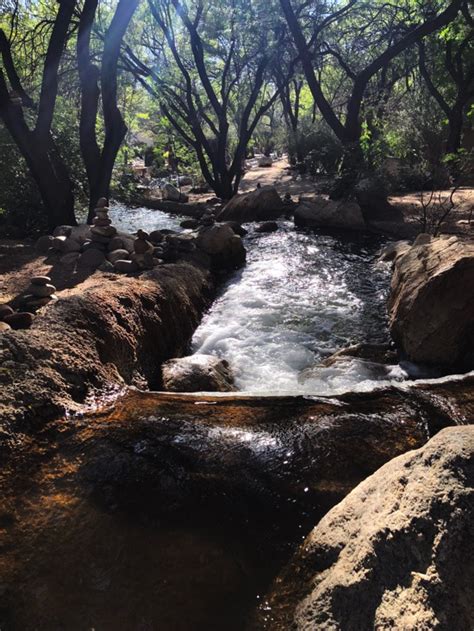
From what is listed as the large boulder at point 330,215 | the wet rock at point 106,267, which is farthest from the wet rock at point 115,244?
the large boulder at point 330,215

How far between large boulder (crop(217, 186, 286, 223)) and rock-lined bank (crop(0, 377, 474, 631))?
382 inches

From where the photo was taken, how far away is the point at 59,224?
835cm

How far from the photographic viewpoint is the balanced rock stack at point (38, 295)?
171 inches

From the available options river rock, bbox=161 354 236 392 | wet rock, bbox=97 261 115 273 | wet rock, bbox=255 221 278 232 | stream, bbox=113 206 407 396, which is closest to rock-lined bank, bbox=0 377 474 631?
river rock, bbox=161 354 236 392

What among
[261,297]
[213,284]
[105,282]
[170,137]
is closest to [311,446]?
[105,282]

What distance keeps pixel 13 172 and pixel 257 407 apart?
805 cm

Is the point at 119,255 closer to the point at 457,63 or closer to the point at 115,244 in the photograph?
the point at 115,244

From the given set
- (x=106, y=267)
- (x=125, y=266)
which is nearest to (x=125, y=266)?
(x=125, y=266)

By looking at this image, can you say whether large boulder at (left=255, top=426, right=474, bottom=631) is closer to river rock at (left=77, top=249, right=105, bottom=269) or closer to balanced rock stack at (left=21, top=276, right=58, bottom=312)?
balanced rock stack at (left=21, top=276, right=58, bottom=312)

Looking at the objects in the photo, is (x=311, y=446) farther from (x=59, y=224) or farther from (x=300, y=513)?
(x=59, y=224)

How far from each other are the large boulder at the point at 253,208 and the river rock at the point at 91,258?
21.0 feet

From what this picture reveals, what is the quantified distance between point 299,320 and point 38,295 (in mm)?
3380

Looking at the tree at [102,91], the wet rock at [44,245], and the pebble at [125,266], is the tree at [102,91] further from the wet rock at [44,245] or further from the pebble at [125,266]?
the pebble at [125,266]

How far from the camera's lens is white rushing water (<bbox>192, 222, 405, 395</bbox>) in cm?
459
